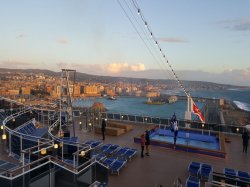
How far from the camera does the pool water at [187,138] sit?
1353 cm

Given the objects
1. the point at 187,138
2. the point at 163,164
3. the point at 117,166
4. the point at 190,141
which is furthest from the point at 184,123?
the point at 117,166

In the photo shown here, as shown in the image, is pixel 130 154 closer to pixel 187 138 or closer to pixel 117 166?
pixel 117 166

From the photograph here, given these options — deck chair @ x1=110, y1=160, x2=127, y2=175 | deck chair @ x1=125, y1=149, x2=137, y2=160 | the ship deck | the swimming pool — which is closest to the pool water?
the swimming pool

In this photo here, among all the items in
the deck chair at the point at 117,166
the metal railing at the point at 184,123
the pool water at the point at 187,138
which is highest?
the metal railing at the point at 184,123

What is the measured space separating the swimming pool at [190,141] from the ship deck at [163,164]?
25 centimetres

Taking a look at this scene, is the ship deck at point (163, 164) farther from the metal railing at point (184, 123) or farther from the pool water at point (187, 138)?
the metal railing at point (184, 123)

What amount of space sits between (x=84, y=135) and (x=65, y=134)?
1.69 meters

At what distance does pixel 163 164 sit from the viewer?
933 cm

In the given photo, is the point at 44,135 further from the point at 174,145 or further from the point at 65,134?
the point at 174,145

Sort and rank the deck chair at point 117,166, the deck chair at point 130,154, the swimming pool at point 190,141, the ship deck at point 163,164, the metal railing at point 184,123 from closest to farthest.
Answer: the ship deck at point 163,164 < the deck chair at point 117,166 < the deck chair at point 130,154 < the swimming pool at point 190,141 < the metal railing at point 184,123

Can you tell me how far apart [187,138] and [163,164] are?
569 cm

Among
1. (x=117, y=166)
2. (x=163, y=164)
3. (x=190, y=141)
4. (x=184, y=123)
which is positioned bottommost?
(x=190, y=141)

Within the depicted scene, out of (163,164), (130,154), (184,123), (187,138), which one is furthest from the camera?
(184,123)

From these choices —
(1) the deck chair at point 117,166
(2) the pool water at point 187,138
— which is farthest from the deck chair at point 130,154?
(2) the pool water at point 187,138
